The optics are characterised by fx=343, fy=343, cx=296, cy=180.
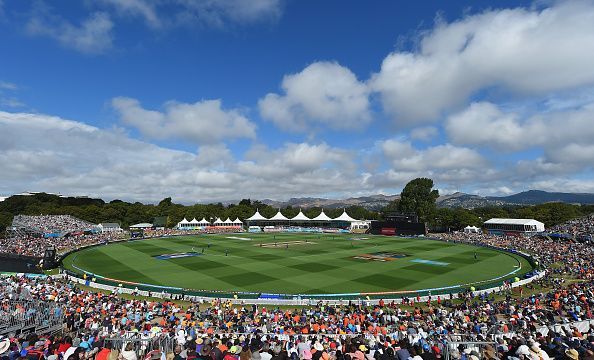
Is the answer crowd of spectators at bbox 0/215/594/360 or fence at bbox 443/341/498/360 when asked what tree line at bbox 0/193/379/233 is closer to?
crowd of spectators at bbox 0/215/594/360

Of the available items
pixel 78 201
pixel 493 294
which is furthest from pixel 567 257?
pixel 78 201

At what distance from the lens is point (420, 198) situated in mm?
105812

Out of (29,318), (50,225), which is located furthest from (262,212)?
(29,318)

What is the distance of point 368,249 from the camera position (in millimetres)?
57812

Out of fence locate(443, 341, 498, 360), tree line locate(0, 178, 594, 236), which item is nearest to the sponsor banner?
fence locate(443, 341, 498, 360)

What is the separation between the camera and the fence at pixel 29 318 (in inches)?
580

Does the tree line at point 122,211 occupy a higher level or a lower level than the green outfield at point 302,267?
higher

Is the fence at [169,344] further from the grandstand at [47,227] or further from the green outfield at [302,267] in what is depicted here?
the grandstand at [47,227]

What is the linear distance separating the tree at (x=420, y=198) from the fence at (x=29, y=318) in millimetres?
99797

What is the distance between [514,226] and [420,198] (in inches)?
1084

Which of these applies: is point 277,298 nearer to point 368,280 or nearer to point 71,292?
point 368,280

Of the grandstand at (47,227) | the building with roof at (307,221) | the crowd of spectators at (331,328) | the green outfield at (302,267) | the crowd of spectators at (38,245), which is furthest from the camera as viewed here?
the building with roof at (307,221)

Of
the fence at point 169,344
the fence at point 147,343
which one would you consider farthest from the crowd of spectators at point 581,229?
the fence at point 147,343

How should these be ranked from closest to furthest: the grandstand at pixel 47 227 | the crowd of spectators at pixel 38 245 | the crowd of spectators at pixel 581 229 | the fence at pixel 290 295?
1. the fence at pixel 290 295
2. the crowd of spectators at pixel 38 245
3. the crowd of spectators at pixel 581 229
4. the grandstand at pixel 47 227
